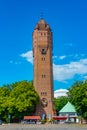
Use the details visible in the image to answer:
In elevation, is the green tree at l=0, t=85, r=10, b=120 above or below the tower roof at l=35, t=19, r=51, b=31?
below

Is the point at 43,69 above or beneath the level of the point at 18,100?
above

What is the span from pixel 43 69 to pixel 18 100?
12.7 metres

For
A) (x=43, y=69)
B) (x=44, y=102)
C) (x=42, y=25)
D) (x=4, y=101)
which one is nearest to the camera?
(x=4, y=101)

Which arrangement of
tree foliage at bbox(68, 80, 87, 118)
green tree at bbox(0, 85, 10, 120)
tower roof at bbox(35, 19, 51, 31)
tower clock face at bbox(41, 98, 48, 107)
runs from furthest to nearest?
tower roof at bbox(35, 19, 51, 31)
tower clock face at bbox(41, 98, 48, 107)
green tree at bbox(0, 85, 10, 120)
tree foliage at bbox(68, 80, 87, 118)

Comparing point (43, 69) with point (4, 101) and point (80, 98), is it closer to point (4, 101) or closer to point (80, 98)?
point (4, 101)

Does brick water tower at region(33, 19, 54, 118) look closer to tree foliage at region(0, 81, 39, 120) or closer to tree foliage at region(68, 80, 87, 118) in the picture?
tree foliage at region(0, 81, 39, 120)

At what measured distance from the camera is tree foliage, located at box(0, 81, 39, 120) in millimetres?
108562

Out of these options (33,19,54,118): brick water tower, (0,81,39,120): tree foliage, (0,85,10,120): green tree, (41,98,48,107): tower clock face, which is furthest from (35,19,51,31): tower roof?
(41,98,48,107): tower clock face

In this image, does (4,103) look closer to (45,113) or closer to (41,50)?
(45,113)

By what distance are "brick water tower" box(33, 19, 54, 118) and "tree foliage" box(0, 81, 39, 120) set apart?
224cm

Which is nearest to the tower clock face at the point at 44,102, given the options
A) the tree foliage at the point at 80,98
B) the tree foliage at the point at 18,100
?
the tree foliage at the point at 18,100

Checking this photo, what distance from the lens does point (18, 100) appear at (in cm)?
11069

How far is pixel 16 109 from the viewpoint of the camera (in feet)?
359

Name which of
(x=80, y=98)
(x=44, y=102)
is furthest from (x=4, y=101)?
(x=80, y=98)
